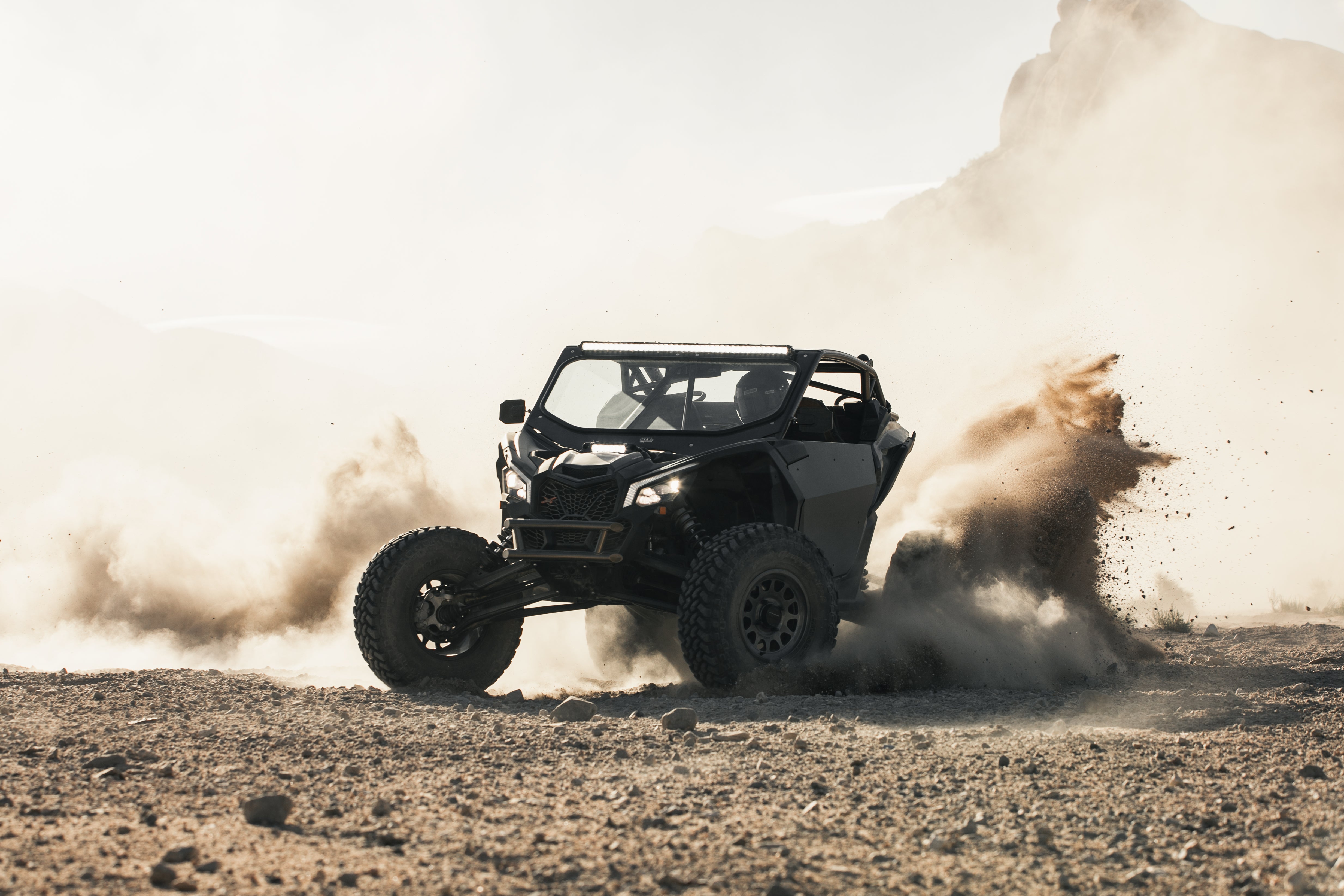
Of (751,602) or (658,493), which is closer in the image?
(751,602)

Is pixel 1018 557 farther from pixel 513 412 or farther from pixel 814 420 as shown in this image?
pixel 513 412

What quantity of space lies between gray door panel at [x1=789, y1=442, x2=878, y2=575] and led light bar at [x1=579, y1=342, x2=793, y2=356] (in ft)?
2.82

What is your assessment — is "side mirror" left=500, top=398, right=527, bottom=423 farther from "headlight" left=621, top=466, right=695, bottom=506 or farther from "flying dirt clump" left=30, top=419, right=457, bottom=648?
"flying dirt clump" left=30, top=419, right=457, bottom=648

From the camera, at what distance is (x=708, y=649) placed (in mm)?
7008

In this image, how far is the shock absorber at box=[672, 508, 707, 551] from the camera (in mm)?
7539

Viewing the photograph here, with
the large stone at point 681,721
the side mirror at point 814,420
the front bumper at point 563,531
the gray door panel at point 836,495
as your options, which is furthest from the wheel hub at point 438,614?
the side mirror at point 814,420

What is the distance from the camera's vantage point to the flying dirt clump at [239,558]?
12539 millimetres

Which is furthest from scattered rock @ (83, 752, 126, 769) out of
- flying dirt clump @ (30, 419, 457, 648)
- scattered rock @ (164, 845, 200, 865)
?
flying dirt clump @ (30, 419, 457, 648)

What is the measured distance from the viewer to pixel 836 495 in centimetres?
841

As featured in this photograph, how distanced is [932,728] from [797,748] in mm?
1097

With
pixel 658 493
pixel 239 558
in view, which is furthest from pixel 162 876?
pixel 239 558

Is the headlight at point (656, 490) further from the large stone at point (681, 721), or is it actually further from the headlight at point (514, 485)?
the large stone at point (681, 721)

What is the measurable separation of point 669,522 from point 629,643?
233cm

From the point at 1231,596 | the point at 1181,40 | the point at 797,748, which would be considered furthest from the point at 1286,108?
the point at 797,748
